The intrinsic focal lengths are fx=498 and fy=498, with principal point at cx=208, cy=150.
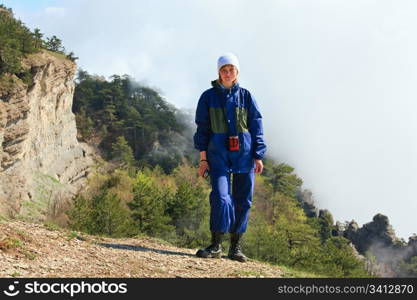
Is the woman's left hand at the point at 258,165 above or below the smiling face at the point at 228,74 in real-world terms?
below

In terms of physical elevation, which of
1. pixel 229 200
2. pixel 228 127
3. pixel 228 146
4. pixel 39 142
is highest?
pixel 39 142

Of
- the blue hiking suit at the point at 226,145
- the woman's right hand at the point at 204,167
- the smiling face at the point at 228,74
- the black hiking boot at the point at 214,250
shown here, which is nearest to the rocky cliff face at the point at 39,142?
the black hiking boot at the point at 214,250

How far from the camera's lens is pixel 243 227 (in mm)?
6848

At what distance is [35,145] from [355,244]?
46330 millimetres

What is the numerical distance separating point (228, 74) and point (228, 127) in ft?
2.28

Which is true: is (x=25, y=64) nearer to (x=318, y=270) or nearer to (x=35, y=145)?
(x=35, y=145)

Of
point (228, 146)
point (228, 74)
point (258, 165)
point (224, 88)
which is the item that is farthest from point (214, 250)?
point (228, 74)

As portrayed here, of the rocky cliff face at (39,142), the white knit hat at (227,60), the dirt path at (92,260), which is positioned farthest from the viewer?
the rocky cliff face at (39,142)

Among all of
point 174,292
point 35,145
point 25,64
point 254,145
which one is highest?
point 25,64

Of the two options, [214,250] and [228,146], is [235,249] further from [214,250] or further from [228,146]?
[228,146]

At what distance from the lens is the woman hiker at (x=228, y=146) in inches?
258

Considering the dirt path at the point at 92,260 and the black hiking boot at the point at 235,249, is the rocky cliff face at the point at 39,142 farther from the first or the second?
the black hiking boot at the point at 235,249

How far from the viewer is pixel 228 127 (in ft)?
21.7

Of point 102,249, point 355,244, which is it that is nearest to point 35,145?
point 102,249
